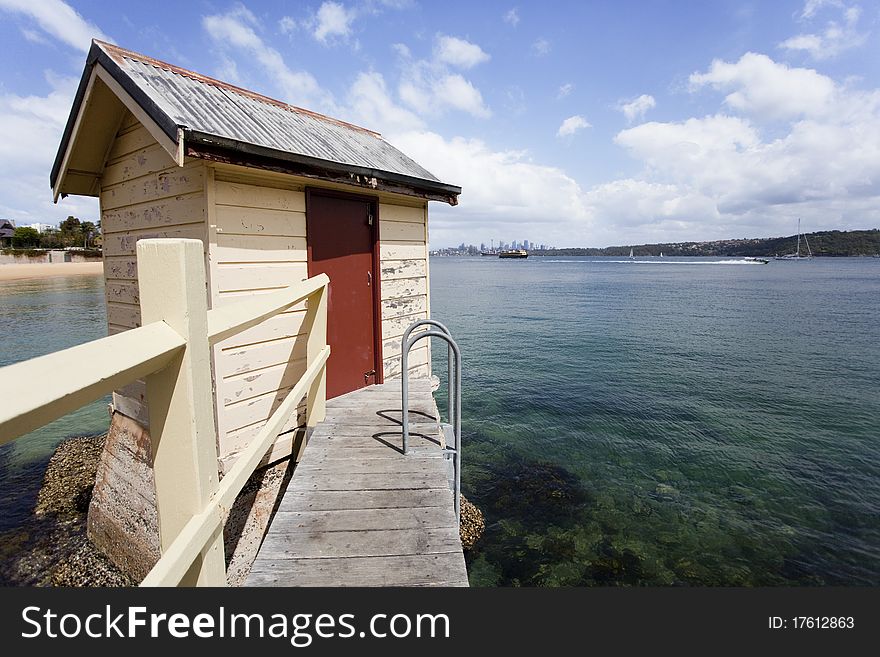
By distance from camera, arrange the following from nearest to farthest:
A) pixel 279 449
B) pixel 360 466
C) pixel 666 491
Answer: pixel 360 466 < pixel 279 449 < pixel 666 491

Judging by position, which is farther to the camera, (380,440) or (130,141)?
(130,141)

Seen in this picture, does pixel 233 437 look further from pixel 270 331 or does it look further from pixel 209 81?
pixel 209 81

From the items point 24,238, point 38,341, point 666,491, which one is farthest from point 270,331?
point 24,238

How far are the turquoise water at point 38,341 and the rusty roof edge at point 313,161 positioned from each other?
309 inches

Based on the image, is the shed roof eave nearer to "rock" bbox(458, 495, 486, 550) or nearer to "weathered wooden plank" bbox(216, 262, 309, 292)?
"weathered wooden plank" bbox(216, 262, 309, 292)

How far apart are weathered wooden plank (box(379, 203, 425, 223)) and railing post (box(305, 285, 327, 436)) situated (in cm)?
192

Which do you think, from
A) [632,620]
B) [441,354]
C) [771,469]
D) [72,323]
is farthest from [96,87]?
[72,323]

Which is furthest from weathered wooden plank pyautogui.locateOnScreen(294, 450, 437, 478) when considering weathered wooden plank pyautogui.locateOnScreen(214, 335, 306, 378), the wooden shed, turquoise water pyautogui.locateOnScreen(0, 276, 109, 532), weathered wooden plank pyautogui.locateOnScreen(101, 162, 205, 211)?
turquoise water pyautogui.locateOnScreen(0, 276, 109, 532)

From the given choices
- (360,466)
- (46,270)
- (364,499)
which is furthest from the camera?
(46,270)

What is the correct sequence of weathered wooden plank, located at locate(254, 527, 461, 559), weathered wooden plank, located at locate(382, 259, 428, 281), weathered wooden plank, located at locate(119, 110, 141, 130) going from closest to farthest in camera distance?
weathered wooden plank, located at locate(254, 527, 461, 559), weathered wooden plank, located at locate(119, 110, 141, 130), weathered wooden plank, located at locate(382, 259, 428, 281)

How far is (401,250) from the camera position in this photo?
6531 mm

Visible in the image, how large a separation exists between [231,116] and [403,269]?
9.26 feet

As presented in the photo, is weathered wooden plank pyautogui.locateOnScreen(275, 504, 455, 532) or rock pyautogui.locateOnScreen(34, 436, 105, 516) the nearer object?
weathered wooden plank pyautogui.locateOnScreen(275, 504, 455, 532)

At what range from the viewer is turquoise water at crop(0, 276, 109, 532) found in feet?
28.9
